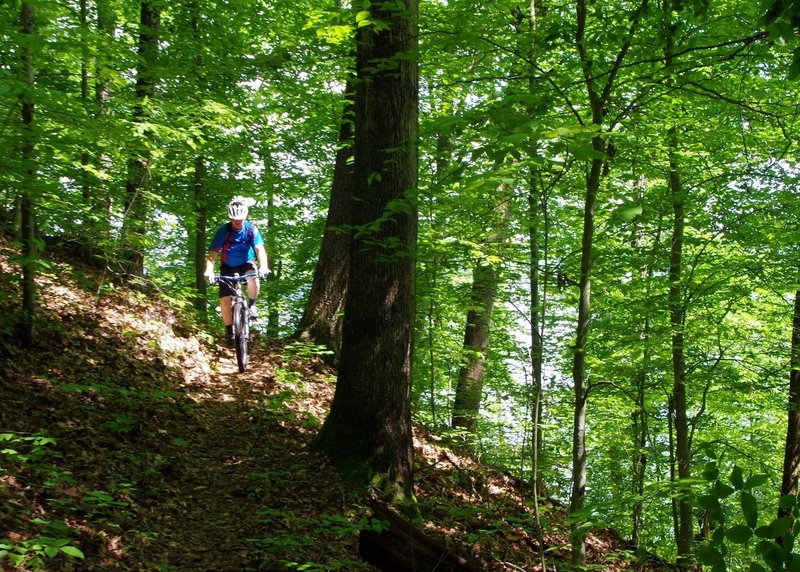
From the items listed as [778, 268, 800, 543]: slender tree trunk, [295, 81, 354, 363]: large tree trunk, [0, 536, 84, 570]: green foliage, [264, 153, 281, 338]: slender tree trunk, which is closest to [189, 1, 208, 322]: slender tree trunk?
[264, 153, 281, 338]: slender tree trunk

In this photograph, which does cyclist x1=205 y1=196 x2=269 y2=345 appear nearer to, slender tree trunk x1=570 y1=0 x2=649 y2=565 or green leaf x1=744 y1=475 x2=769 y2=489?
slender tree trunk x1=570 y1=0 x2=649 y2=565

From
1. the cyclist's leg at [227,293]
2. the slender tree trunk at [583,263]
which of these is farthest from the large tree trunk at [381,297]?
the cyclist's leg at [227,293]

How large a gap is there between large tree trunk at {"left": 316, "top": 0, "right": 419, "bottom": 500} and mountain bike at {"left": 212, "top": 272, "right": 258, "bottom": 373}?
294 centimetres

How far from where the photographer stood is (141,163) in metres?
8.86

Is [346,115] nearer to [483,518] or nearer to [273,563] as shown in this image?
[483,518]

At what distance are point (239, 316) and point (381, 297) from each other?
3.36 m

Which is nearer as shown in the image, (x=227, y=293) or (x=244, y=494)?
(x=244, y=494)

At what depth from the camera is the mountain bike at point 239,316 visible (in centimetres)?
812

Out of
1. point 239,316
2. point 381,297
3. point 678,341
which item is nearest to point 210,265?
point 239,316

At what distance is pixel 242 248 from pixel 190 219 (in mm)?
5376

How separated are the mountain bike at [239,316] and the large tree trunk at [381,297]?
9.63ft

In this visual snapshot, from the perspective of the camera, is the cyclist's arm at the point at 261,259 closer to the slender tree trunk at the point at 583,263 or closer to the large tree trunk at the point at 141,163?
the large tree trunk at the point at 141,163

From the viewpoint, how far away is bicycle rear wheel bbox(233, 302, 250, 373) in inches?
319

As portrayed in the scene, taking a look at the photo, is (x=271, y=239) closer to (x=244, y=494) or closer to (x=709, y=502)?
(x=244, y=494)
